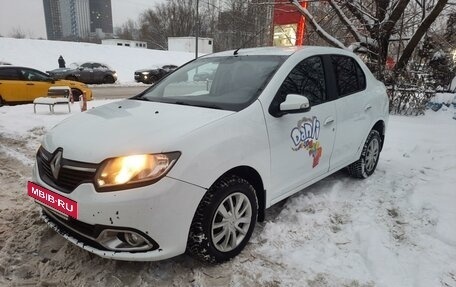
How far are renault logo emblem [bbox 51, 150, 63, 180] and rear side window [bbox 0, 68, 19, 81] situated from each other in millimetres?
11441

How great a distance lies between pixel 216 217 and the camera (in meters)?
2.75

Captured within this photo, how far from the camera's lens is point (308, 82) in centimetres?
361

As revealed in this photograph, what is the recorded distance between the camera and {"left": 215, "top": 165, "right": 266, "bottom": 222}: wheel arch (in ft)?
9.31

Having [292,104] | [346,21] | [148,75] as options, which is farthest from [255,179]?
[148,75]

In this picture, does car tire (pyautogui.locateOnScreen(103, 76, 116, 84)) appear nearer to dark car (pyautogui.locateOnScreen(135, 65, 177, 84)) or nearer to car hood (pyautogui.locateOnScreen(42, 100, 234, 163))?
dark car (pyautogui.locateOnScreen(135, 65, 177, 84))

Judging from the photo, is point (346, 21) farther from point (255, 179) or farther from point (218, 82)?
point (255, 179)

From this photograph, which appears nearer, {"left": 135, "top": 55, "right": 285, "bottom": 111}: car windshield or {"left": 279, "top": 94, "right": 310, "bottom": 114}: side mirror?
{"left": 279, "top": 94, "right": 310, "bottom": 114}: side mirror

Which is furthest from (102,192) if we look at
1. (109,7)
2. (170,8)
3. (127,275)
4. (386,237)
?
(109,7)

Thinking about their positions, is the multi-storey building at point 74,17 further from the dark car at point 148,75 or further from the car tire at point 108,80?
the car tire at point 108,80

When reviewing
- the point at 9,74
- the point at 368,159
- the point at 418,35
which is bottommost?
the point at 368,159

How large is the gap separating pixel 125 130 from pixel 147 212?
677 millimetres

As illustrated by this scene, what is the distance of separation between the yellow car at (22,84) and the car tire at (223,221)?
38.6ft

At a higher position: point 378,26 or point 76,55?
point 378,26

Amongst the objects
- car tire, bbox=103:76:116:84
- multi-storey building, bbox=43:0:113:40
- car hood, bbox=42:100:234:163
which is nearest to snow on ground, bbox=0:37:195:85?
car tire, bbox=103:76:116:84
